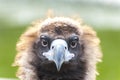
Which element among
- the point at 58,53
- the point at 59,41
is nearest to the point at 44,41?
the point at 59,41

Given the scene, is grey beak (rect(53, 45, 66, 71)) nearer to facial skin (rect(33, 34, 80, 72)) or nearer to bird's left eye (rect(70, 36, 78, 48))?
facial skin (rect(33, 34, 80, 72))

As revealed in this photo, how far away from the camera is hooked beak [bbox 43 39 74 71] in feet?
30.8

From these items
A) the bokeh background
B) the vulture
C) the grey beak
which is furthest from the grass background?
the grey beak

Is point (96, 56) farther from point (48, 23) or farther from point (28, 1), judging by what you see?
point (28, 1)

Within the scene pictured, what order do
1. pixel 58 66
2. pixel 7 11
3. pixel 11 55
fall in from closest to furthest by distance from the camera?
pixel 58 66 → pixel 11 55 → pixel 7 11

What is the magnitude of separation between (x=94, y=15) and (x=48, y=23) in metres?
9.29

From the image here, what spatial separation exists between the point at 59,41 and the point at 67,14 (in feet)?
23.5

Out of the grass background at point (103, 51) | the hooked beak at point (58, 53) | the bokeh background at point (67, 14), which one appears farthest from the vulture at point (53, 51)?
the bokeh background at point (67, 14)

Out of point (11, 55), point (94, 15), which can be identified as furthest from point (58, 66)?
point (94, 15)

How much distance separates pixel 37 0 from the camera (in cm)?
1995

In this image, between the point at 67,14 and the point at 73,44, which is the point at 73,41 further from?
the point at 67,14

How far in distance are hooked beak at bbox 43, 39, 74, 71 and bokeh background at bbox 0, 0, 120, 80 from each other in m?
5.94

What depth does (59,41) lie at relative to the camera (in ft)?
31.2

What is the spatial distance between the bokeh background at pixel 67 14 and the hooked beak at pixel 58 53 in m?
5.94
